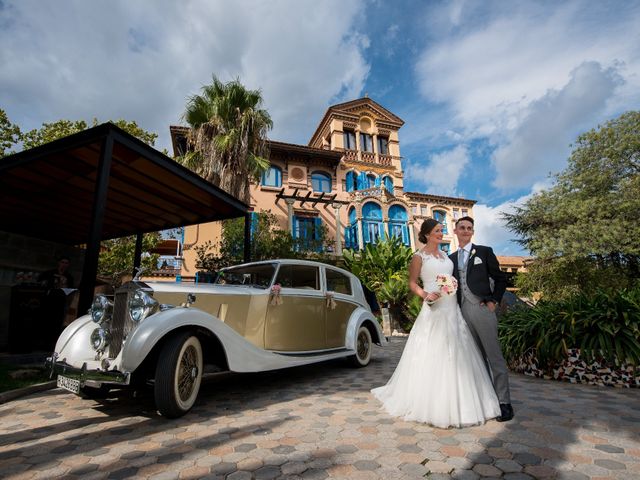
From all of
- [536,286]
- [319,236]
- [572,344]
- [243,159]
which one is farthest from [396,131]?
[572,344]

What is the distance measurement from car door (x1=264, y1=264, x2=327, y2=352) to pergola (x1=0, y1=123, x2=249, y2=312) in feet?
7.47

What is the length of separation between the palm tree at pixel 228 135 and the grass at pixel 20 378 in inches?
296

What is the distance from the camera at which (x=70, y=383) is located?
294 cm

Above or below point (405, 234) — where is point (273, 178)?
above

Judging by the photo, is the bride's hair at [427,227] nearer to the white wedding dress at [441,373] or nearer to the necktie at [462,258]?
the white wedding dress at [441,373]

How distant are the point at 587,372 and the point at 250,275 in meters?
4.60

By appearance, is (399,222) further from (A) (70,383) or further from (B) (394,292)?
(A) (70,383)

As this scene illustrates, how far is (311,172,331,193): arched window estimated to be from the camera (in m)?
19.9

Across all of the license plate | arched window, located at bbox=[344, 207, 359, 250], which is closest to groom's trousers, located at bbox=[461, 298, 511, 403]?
the license plate

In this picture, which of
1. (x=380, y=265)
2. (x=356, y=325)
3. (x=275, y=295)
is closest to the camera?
(x=275, y=295)

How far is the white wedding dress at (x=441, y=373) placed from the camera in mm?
2686

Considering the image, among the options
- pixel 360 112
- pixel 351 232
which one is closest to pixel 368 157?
pixel 360 112

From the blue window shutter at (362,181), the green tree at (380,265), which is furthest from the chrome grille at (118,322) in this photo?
the blue window shutter at (362,181)

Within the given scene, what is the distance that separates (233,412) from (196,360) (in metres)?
0.62
